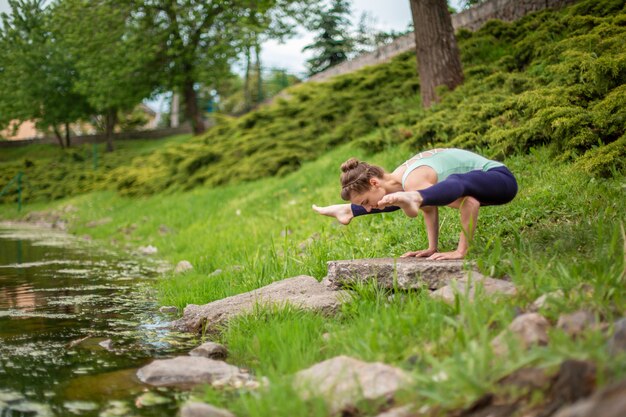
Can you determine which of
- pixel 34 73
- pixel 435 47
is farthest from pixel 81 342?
pixel 34 73

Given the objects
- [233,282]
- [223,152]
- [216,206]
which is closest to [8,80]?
[223,152]

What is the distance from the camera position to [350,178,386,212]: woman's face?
15.2 ft

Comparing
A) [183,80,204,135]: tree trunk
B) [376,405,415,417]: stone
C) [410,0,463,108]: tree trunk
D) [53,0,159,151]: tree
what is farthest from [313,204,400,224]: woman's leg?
[183,80,204,135]: tree trunk

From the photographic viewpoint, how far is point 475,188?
15.0 feet

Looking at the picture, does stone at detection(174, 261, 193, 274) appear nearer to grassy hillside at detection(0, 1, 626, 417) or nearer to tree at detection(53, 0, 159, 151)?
grassy hillside at detection(0, 1, 626, 417)

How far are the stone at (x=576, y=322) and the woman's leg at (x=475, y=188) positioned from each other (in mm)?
1281

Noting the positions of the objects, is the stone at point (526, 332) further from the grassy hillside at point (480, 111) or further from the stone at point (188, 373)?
the grassy hillside at point (480, 111)

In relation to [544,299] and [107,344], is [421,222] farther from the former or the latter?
[107,344]

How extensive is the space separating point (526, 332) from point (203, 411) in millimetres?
1597

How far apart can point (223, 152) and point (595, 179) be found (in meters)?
12.8

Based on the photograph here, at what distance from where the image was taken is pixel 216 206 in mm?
13070

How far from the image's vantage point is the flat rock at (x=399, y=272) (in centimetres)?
432

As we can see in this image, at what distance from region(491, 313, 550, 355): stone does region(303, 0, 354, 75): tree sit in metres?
29.2

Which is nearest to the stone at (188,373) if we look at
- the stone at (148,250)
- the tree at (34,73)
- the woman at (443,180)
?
the woman at (443,180)
